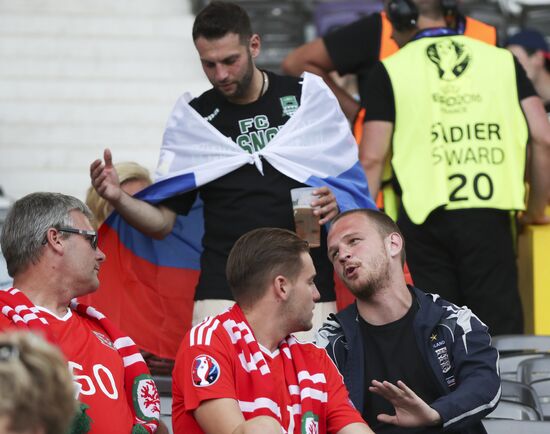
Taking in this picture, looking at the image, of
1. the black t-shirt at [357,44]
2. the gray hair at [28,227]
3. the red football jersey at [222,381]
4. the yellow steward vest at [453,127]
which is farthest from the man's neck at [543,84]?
the gray hair at [28,227]

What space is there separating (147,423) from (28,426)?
66.2 inches

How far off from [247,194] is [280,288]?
1.29 meters

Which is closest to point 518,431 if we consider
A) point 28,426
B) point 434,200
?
point 434,200

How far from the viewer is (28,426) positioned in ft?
8.09

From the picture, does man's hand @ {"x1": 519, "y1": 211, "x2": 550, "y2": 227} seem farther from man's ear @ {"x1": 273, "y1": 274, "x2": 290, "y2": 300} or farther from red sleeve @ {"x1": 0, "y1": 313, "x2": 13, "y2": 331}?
red sleeve @ {"x1": 0, "y1": 313, "x2": 13, "y2": 331}

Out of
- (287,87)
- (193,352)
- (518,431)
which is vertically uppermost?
(287,87)

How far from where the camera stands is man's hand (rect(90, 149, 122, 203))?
5.08 meters

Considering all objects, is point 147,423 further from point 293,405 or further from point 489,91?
point 489,91

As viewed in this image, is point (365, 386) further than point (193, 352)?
Yes

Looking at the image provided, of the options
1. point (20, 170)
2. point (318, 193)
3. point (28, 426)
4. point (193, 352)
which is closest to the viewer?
point (28, 426)

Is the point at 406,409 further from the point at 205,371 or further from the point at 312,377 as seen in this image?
the point at 205,371

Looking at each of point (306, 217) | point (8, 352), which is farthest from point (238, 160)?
point (8, 352)

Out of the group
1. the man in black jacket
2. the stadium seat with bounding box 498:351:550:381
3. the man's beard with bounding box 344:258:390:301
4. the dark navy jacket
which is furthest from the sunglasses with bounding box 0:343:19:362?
the stadium seat with bounding box 498:351:550:381

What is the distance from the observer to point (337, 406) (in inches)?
158
